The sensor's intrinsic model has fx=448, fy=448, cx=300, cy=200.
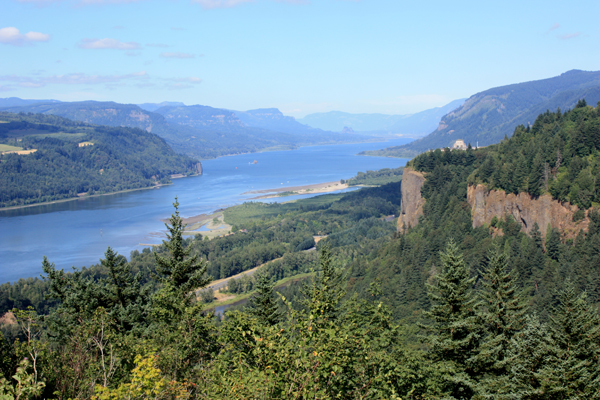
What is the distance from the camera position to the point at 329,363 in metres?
7.59

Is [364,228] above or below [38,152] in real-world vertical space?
below

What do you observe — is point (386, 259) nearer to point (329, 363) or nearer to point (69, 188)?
point (329, 363)

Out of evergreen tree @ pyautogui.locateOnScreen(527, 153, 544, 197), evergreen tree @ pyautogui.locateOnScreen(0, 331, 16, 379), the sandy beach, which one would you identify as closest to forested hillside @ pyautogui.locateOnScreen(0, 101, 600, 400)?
evergreen tree @ pyautogui.locateOnScreen(0, 331, 16, 379)

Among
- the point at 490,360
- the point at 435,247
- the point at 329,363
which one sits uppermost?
the point at 329,363

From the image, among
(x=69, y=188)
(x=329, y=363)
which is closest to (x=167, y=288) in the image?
(x=329, y=363)

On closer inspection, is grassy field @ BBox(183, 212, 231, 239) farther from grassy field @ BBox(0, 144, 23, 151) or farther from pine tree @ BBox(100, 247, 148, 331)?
grassy field @ BBox(0, 144, 23, 151)

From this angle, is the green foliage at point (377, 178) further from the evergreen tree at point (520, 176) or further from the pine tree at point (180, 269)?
the pine tree at point (180, 269)

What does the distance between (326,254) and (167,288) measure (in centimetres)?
773

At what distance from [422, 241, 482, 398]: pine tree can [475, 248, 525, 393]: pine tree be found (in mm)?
377

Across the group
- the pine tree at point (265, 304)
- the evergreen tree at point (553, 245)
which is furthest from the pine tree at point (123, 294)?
the evergreen tree at point (553, 245)

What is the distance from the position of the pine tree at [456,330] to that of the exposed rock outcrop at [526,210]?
32849 millimetres

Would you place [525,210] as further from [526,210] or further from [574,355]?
[574,355]

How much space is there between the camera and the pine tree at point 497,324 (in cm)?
1381

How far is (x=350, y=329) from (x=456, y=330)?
399cm
